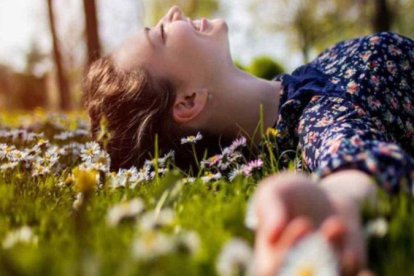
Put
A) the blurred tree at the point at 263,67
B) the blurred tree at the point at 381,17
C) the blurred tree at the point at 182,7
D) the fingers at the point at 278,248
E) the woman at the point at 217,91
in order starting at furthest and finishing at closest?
the blurred tree at the point at 182,7
the blurred tree at the point at 381,17
the blurred tree at the point at 263,67
the woman at the point at 217,91
the fingers at the point at 278,248

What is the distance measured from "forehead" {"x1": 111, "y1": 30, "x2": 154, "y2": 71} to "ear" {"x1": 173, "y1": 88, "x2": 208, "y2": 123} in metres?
0.25

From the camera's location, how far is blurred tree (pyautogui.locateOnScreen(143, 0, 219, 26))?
25.1 m

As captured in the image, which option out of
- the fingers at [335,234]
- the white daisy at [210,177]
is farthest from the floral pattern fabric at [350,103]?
the fingers at [335,234]

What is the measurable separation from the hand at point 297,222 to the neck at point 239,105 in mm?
1518

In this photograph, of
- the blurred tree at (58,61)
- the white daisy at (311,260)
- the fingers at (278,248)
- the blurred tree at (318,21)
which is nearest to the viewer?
the white daisy at (311,260)

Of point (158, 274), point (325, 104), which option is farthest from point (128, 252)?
point (325, 104)

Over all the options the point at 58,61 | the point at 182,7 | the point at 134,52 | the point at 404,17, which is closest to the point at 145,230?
the point at 134,52

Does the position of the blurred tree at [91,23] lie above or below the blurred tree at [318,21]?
above

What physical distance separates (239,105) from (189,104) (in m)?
0.24

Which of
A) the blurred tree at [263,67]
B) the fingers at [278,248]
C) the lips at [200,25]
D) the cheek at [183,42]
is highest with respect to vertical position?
the lips at [200,25]

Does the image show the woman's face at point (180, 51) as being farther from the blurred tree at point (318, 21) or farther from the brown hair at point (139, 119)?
the blurred tree at point (318, 21)

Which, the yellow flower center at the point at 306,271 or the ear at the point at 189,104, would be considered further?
the ear at the point at 189,104

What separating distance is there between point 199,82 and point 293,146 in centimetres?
54

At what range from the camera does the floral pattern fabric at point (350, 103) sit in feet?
5.95
